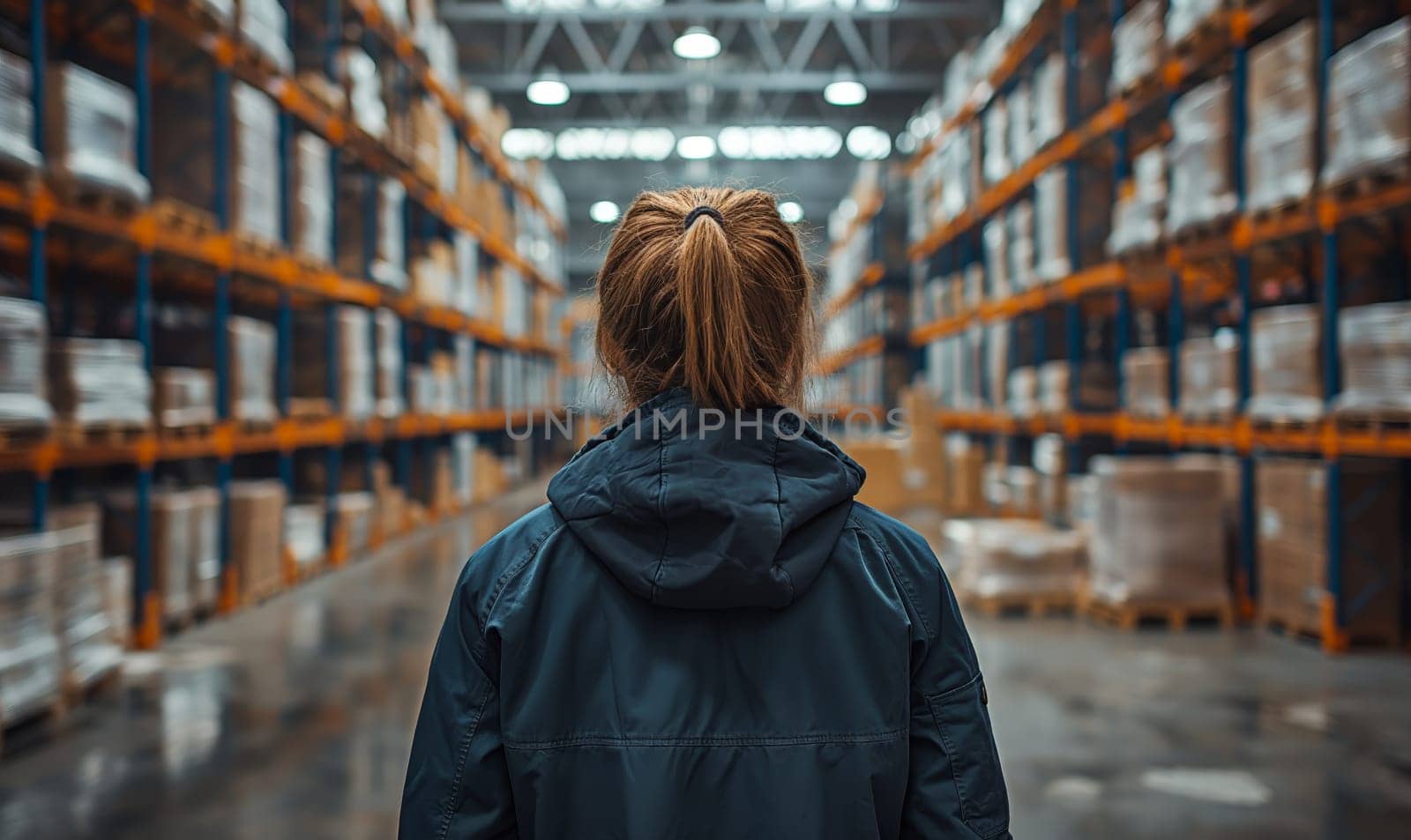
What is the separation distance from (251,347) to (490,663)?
644 cm

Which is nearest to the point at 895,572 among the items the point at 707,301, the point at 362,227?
the point at 707,301

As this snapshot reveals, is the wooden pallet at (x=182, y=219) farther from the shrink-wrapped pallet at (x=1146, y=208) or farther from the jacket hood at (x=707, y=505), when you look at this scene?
the shrink-wrapped pallet at (x=1146, y=208)

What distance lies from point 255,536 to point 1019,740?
515 centimetres

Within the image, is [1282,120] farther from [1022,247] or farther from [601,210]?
[601,210]

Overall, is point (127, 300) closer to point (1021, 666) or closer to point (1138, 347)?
point (1021, 666)

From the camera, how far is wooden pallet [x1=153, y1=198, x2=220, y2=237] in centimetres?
566

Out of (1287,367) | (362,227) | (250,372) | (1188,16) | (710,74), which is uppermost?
(710,74)

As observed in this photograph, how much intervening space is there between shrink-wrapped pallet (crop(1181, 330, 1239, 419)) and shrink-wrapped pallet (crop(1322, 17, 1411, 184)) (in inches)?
53.4

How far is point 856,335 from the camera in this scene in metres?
19.3

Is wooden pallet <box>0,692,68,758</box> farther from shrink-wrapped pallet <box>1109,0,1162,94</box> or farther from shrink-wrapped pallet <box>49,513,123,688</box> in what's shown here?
shrink-wrapped pallet <box>1109,0,1162,94</box>

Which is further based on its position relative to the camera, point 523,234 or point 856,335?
point 856,335

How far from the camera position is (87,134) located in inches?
196

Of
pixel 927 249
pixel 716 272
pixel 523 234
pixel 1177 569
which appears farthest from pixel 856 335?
pixel 716 272

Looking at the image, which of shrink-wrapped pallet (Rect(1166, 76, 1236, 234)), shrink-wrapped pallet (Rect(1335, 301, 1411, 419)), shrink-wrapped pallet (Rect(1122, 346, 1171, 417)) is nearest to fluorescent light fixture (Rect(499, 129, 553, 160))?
shrink-wrapped pallet (Rect(1122, 346, 1171, 417))
